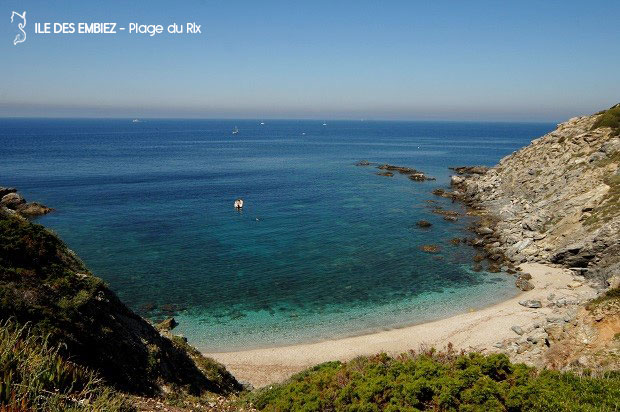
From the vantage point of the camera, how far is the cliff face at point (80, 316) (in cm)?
1439

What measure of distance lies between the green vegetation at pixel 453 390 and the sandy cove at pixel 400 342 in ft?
33.1

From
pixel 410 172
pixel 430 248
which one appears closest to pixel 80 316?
pixel 430 248

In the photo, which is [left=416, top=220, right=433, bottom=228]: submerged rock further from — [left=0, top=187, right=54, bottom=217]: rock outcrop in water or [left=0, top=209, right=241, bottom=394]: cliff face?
[left=0, top=187, right=54, bottom=217]: rock outcrop in water

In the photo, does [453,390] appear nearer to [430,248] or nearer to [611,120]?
[430,248]

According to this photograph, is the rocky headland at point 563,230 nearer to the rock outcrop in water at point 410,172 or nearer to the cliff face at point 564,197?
the cliff face at point 564,197

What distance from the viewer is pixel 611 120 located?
61.1 meters

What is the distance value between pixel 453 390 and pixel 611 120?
66.4 meters

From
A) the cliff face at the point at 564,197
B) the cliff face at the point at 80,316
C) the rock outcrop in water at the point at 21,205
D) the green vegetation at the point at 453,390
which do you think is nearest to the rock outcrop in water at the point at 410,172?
the cliff face at the point at 564,197

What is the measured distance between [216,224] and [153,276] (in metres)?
19.0

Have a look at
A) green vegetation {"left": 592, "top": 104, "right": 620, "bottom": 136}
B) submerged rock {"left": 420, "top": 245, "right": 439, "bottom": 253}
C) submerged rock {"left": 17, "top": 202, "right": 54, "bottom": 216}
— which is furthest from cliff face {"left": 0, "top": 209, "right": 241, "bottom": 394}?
green vegetation {"left": 592, "top": 104, "right": 620, "bottom": 136}

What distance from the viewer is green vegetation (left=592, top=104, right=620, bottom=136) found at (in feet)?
196

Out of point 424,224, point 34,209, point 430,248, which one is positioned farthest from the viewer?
point 34,209

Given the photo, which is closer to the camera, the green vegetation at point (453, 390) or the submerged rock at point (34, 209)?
the green vegetation at point (453, 390)

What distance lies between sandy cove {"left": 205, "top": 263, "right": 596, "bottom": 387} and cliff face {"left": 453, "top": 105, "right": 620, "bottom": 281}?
5958 millimetres
